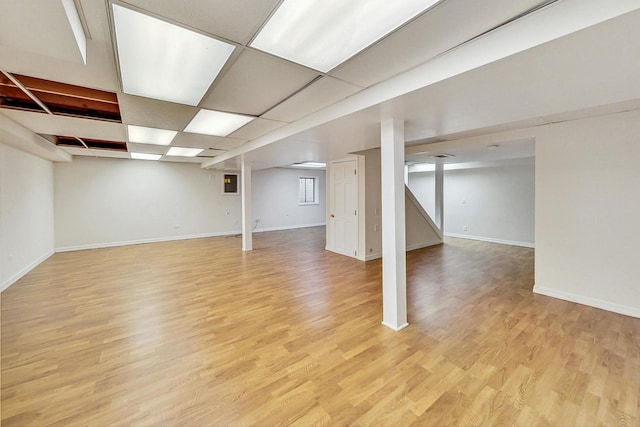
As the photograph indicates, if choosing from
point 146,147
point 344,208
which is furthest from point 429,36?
point 146,147

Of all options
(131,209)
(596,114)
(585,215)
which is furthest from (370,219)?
(131,209)

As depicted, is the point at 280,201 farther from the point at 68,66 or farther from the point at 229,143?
the point at 68,66

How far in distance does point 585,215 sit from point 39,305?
7.19 metres

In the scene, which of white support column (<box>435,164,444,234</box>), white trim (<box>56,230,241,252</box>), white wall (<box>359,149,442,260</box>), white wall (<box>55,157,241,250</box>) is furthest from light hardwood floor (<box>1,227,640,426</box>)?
white support column (<box>435,164,444,234</box>)

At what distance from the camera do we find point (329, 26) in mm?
1479

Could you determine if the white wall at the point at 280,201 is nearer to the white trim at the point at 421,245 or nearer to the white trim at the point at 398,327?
the white trim at the point at 421,245

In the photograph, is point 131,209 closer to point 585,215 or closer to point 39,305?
point 39,305

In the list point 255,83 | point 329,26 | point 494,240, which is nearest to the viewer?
point 329,26

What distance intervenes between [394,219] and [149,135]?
4.09 metres

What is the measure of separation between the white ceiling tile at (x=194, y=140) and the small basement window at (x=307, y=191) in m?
5.78

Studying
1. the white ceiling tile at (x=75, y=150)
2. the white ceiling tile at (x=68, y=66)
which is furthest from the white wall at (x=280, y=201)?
the white ceiling tile at (x=68, y=66)

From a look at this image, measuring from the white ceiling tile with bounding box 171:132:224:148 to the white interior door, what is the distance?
2.73 metres

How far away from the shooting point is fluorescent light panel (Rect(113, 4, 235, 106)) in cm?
150

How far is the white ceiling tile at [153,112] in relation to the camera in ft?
8.71
